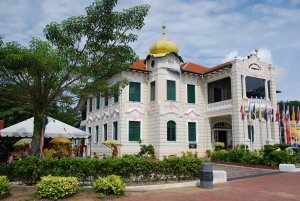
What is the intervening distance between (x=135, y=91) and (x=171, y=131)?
4.11 meters

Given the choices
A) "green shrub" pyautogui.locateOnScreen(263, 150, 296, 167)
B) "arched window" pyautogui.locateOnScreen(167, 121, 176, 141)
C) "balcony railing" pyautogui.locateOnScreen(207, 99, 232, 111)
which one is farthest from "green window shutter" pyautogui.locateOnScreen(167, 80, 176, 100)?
"green shrub" pyautogui.locateOnScreen(263, 150, 296, 167)

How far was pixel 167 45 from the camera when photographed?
25.1 m

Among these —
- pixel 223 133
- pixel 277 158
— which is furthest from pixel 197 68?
pixel 277 158

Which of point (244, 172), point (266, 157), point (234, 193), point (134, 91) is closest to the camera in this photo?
point (234, 193)

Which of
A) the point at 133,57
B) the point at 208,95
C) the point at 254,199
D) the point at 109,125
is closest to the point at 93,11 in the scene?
the point at 133,57

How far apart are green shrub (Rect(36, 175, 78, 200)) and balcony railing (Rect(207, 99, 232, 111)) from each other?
16.9 meters

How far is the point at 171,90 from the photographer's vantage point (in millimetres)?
24328

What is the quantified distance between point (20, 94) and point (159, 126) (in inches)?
485

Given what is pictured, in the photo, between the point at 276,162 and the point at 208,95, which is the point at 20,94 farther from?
the point at 208,95

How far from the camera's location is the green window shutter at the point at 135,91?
24078 mm

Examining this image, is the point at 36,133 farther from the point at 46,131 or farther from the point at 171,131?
the point at 171,131

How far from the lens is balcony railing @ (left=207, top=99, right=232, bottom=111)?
23969mm

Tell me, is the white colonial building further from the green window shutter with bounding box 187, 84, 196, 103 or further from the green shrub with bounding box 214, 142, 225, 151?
the green shrub with bounding box 214, 142, 225, 151

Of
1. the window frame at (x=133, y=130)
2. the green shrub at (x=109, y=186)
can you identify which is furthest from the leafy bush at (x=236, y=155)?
the green shrub at (x=109, y=186)
